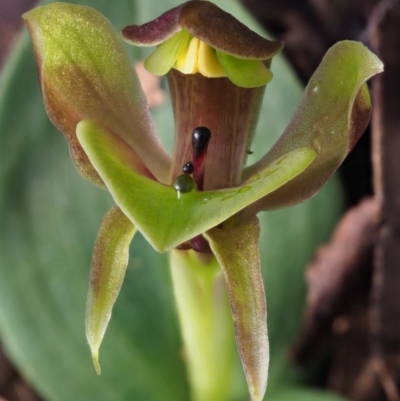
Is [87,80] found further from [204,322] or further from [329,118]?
[204,322]

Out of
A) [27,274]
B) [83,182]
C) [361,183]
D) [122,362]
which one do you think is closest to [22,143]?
[83,182]

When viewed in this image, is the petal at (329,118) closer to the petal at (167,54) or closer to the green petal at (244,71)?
the green petal at (244,71)

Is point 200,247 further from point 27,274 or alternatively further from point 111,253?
point 27,274

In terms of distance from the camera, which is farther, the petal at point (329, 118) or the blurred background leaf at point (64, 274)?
the blurred background leaf at point (64, 274)

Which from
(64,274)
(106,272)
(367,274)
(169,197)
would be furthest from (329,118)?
(367,274)

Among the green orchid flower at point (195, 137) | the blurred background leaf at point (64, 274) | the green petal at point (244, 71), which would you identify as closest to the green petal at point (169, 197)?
the green orchid flower at point (195, 137)

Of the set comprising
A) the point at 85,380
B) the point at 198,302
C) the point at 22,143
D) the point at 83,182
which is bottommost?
the point at 85,380

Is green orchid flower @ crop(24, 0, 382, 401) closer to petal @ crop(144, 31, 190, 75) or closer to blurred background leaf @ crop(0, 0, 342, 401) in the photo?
petal @ crop(144, 31, 190, 75)
